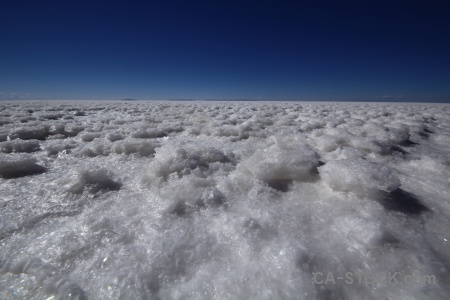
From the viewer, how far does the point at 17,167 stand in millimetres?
1578

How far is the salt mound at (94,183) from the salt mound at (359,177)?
1.45m

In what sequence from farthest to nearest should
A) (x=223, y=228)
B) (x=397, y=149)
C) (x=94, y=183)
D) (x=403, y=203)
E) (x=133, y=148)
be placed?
(x=397, y=149), (x=133, y=148), (x=94, y=183), (x=403, y=203), (x=223, y=228)

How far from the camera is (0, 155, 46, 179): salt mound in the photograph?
1.54 m

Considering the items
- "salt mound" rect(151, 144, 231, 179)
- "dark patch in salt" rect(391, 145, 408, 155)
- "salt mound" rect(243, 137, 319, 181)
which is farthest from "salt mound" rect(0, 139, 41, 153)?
"dark patch in salt" rect(391, 145, 408, 155)

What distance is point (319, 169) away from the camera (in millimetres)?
1584

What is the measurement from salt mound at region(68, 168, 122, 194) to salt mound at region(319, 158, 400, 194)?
1.45 m

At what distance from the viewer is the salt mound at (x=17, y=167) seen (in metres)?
1.54

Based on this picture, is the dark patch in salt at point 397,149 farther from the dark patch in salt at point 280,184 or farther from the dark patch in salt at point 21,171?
the dark patch in salt at point 21,171

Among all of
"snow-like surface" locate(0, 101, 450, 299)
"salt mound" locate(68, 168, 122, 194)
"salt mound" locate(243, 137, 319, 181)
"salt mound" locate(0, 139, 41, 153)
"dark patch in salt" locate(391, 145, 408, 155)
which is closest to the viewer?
"snow-like surface" locate(0, 101, 450, 299)

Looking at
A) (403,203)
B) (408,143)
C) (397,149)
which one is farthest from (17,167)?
(408,143)

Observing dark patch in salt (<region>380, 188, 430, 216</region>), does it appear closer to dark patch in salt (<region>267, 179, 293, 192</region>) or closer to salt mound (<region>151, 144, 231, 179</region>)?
dark patch in salt (<region>267, 179, 293, 192</region>)

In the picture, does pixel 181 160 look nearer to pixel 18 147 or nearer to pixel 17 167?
pixel 17 167

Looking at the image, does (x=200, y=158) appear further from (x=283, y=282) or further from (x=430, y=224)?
(x=430, y=224)

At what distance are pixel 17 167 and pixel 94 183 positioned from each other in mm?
755
